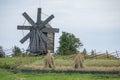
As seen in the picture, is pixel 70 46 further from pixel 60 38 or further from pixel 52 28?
pixel 52 28

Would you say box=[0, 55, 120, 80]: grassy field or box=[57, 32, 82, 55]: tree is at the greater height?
box=[57, 32, 82, 55]: tree

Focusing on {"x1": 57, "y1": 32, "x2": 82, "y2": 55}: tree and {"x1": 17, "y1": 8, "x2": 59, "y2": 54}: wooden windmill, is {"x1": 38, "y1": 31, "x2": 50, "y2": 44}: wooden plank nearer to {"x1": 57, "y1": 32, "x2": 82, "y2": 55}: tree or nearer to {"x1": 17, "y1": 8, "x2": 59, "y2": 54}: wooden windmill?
{"x1": 17, "y1": 8, "x2": 59, "y2": 54}: wooden windmill

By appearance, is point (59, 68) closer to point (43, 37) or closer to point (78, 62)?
point (78, 62)

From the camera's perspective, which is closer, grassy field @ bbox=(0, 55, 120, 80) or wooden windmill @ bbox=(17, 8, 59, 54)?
grassy field @ bbox=(0, 55, 120, 80)

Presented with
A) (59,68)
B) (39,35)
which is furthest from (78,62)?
(39,35)

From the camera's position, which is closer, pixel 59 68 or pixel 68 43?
pixel 59 68

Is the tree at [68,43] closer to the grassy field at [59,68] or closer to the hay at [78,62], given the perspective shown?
the grassy field at [59,68]

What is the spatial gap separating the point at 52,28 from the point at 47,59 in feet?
81.4

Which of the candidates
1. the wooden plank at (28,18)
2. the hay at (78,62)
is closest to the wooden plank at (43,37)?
the wooden plank at (28,18)

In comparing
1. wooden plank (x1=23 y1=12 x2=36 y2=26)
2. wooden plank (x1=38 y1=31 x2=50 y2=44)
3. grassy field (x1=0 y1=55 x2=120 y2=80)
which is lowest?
grassy field (x1=0 y1=55 x2=120 y2=80)

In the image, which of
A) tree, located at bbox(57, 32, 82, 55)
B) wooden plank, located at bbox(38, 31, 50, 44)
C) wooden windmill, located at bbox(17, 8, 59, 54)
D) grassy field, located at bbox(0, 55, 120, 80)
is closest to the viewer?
grassy field, located at bbox(0, 55, 120, 80)

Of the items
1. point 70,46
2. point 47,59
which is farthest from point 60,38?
point 47,59

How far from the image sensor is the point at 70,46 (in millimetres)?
98250

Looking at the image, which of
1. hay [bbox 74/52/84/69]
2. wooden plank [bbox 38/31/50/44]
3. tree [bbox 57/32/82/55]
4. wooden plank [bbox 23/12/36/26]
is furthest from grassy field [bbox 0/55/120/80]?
tree [bbox 57/32/82/55]
